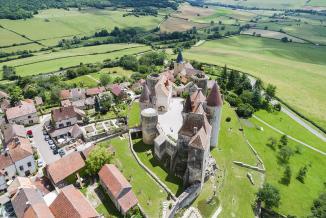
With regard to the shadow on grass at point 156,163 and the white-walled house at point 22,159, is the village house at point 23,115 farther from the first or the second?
the shadow on grass at point 156,163

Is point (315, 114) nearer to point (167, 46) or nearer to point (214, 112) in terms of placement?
point (214, 112)

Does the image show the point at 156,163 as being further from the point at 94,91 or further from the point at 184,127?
the point at 94,91

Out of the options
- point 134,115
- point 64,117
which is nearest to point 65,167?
point 64,117

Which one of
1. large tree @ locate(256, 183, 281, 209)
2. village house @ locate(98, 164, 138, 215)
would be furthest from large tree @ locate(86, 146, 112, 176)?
large tree @ locate(256, 183, 281, 209)

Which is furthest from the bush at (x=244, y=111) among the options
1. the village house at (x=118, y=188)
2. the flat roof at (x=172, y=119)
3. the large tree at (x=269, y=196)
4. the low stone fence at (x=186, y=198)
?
the village house at (x=118, y=188)

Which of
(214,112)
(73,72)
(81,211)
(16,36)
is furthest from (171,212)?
(16,36)
